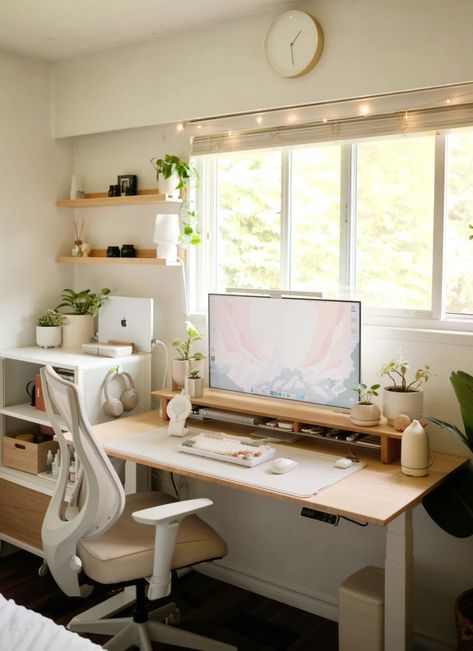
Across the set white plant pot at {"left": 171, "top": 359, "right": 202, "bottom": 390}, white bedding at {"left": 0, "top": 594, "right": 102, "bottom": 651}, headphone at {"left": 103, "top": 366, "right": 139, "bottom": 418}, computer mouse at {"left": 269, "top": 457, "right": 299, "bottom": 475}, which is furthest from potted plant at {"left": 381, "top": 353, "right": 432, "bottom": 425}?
white bedding at {"left": 0, "top": 594, "right": 102, "bottom": 651}

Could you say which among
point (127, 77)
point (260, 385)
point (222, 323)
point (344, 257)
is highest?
point (127, 77)

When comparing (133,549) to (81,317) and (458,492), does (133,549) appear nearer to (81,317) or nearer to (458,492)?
(458,492)

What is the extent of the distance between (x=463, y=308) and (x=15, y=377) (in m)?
2.25

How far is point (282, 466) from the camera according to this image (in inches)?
97.7

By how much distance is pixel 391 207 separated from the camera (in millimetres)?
2904

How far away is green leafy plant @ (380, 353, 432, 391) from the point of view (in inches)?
105

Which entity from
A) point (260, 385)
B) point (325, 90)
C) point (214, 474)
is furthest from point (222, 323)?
point (325, 90)

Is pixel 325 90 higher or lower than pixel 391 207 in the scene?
higher

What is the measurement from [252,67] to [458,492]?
1868 mm

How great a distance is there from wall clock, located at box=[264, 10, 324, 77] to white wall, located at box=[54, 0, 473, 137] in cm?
4

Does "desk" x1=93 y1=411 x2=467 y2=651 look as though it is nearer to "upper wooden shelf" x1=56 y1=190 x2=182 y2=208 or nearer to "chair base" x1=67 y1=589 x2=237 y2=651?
"chair base" x1=67 y1=589 x2=237 y2=651

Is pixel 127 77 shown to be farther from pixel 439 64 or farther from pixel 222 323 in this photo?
pixel 439 64

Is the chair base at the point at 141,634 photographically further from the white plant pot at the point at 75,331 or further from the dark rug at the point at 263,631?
the white plant pot at the point at 75,331

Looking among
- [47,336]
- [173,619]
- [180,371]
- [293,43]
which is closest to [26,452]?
[47,336]
